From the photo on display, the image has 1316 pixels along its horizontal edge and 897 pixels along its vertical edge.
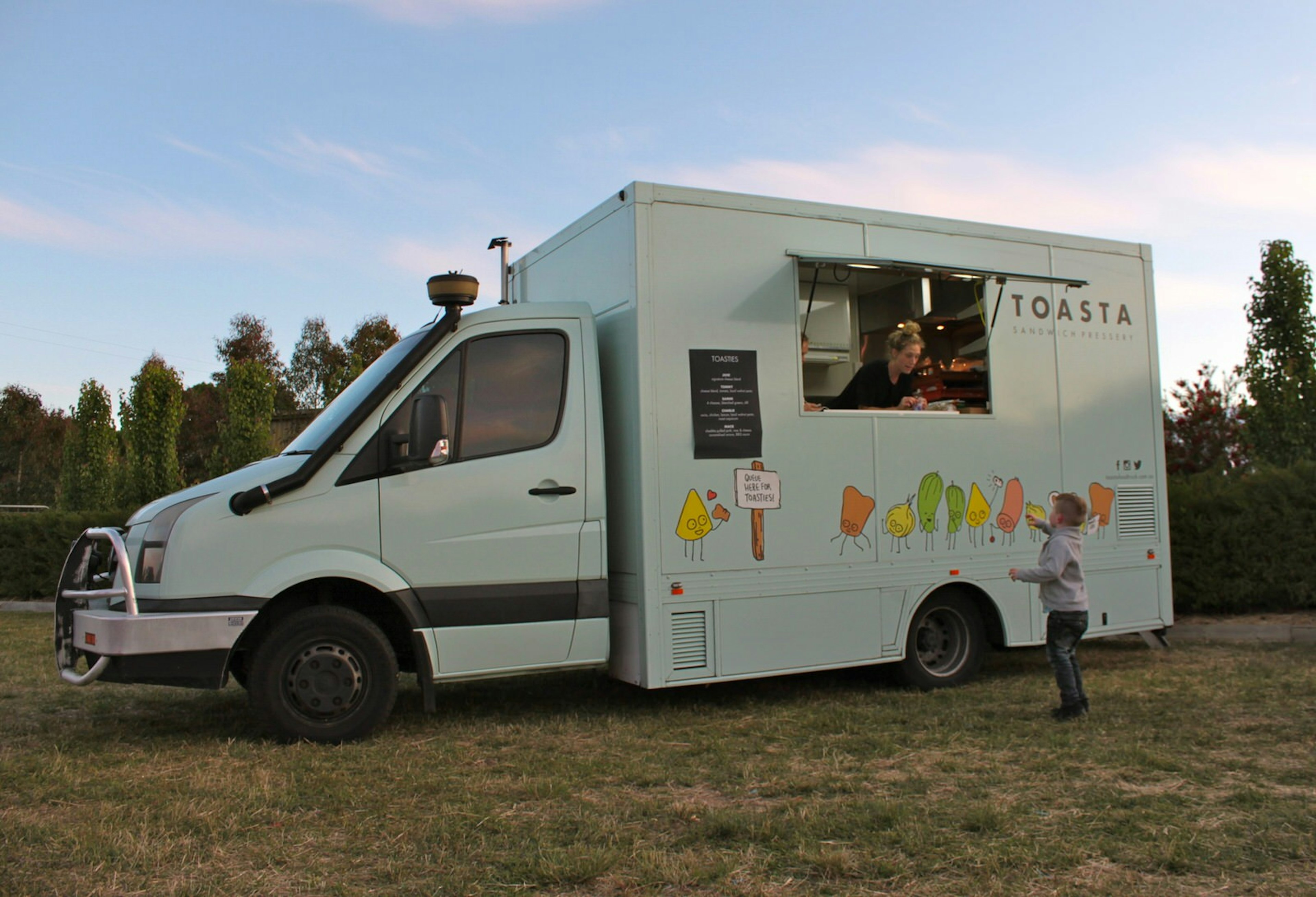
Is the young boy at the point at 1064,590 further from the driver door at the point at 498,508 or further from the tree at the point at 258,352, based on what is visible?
the tree at the point at 258,352

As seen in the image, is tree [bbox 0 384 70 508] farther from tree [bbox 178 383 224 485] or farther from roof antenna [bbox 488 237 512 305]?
roof antenna [bbox 488 237 512 305]

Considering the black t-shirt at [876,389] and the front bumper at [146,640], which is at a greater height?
the black t-shirt at [876,389]

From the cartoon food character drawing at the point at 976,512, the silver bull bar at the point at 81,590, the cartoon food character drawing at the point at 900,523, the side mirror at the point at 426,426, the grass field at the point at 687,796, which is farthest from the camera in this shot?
the cartoon food character drawing at the point at 976,512

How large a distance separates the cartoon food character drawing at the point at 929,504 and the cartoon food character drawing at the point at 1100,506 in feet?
4.89

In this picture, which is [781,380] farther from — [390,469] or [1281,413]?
[1281,413]

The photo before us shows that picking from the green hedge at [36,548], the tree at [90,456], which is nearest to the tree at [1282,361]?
the green hedge at [36,548]

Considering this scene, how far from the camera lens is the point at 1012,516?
7895 mm

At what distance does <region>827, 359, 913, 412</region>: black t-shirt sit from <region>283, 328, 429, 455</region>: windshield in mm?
3122

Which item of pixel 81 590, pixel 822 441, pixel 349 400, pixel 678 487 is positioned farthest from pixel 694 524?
pixel 81 590

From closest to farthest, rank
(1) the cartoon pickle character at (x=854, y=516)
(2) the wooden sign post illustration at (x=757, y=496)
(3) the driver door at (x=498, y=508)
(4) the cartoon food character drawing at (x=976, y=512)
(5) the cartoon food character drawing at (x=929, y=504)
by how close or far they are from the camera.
Result: (3) the driver door at (x=498, y=508)
(2) the wooden sign post illustration at (x=757, y=496)
(1) the cartoon pickle character at (x=854, y=516)
(5) the cartoon food character drawing at (x=929, y=504)
(4) the cartoon food character drawing at (x=976, y=512)

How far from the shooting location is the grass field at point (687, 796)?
375 centimetres

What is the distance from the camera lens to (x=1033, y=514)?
799 centimetres

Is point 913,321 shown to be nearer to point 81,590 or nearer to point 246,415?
point 81,590

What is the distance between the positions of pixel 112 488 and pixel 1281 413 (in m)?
21.1
